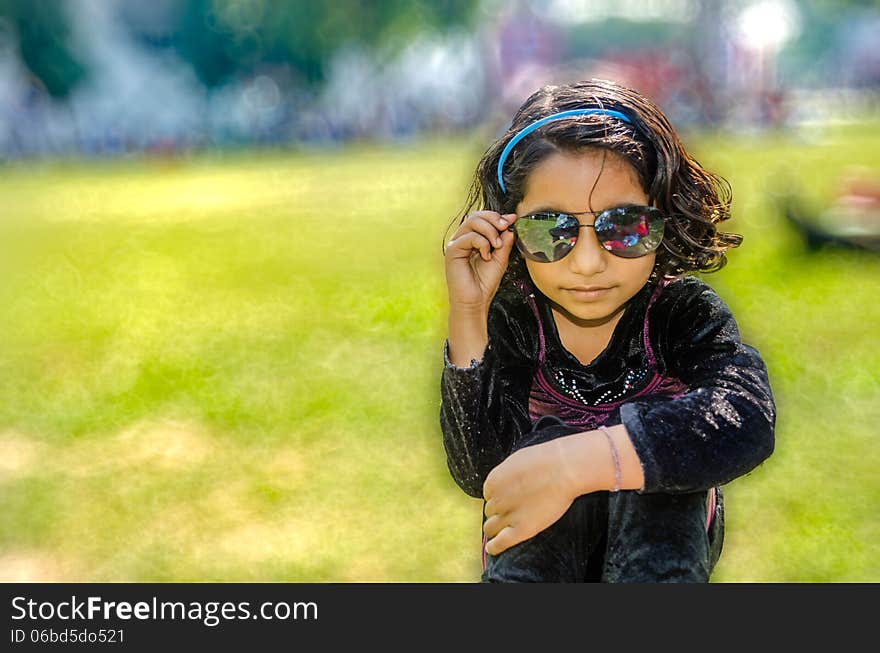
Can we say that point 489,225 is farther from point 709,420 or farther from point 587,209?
point 709,420

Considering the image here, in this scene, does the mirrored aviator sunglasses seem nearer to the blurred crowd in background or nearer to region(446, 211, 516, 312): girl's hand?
region(446, 211, 516, 312): girl's hand

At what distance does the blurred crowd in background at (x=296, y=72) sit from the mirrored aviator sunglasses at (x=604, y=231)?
26.4m

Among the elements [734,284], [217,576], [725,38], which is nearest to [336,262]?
[734,284]

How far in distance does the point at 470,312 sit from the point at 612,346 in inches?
12.6

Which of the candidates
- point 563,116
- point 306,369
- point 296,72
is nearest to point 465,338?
point 563,116

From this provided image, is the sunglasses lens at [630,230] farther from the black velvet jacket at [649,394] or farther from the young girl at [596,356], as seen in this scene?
the black velvet jacket at [649,394]

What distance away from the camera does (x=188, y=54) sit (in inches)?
1292

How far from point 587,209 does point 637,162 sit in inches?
5.4

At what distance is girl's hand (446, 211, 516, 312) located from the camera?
75.6 inches

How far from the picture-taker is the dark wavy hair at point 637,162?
1.91 meters

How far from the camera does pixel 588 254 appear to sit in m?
1.89

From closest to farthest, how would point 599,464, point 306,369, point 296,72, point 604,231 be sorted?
point 599,464
point 604,231
point 306,369
point 296,72

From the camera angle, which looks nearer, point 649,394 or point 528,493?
point 528,493

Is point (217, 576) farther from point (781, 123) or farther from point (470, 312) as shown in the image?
point (781, 123)
